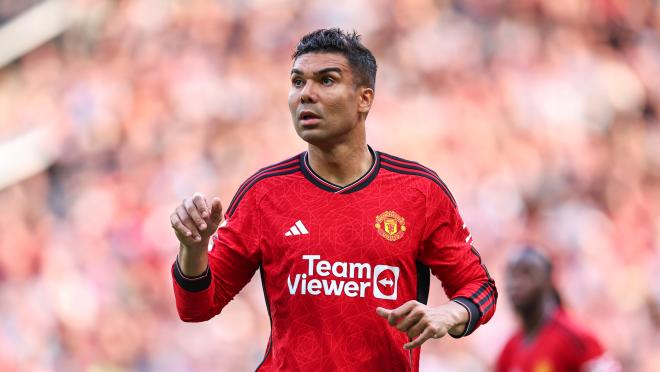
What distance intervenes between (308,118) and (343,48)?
304mm

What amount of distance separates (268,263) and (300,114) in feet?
1.78

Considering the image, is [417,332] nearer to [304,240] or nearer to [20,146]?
[304,240]

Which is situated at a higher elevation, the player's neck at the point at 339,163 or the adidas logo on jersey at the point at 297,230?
the player's neck at the point at 339,163

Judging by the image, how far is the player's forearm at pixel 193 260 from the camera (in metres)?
3.45

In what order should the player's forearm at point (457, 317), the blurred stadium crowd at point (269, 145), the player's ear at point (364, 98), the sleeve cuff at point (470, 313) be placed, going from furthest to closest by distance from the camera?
the blurred stadium crowd at point (269, 145) < the player's ear at point (364, 98) < the sleeve cuff at point (470, 313) < the player's forearm at point (457, 317)

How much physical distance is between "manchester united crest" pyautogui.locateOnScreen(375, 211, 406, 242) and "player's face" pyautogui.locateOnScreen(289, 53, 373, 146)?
1.15 feet

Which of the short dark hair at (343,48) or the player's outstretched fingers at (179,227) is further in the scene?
the short dark hair at (343,48)

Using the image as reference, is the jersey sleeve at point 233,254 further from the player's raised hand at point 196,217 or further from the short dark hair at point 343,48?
the short dark hair at point 343,48

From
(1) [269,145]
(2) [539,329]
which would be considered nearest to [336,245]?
(2) [539,329]

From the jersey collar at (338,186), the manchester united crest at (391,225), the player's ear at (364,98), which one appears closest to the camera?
the manchester united crest at (391,225)

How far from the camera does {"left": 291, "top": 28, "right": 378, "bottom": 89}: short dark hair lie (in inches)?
150

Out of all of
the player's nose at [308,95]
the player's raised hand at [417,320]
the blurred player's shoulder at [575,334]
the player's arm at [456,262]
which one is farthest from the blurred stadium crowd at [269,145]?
the player's raised hand at [417,320]

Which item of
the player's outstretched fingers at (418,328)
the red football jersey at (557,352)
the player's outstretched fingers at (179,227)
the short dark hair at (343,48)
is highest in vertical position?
the short dark hair at (343,48)

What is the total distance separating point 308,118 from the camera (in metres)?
3.73
